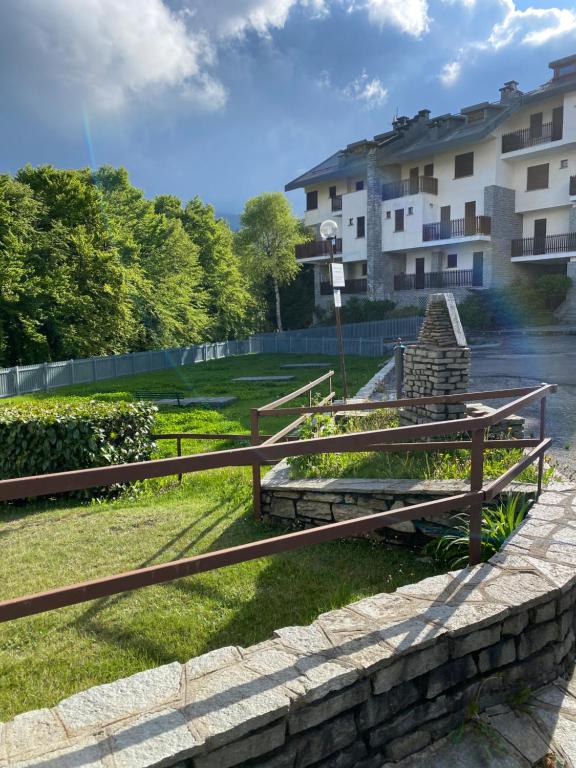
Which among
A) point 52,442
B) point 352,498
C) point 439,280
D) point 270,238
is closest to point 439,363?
point 352,498

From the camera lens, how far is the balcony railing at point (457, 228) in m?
30.7

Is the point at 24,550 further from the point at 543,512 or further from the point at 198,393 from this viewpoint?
the point at 198,393

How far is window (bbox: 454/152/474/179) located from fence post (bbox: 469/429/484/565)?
3298 cm

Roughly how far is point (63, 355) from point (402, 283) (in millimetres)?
21069

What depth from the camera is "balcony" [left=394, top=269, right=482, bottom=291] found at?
32219mm

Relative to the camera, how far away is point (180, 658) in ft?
10.7

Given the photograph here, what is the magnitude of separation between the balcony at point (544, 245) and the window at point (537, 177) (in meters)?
2.82

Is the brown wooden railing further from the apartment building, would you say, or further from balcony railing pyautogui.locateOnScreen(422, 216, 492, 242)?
the apartment building

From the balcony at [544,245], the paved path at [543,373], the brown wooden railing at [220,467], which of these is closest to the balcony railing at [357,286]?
the balcony at [544,245]

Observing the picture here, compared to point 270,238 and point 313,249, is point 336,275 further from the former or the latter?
point 270,238

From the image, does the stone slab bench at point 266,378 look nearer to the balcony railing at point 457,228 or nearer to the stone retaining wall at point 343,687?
the stone retaining wall at point 343,687

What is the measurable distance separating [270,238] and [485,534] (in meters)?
38.7

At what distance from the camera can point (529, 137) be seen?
30703 millimetres

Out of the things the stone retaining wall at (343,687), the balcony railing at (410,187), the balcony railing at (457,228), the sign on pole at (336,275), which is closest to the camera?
the stone retaining wall at (343,687)
